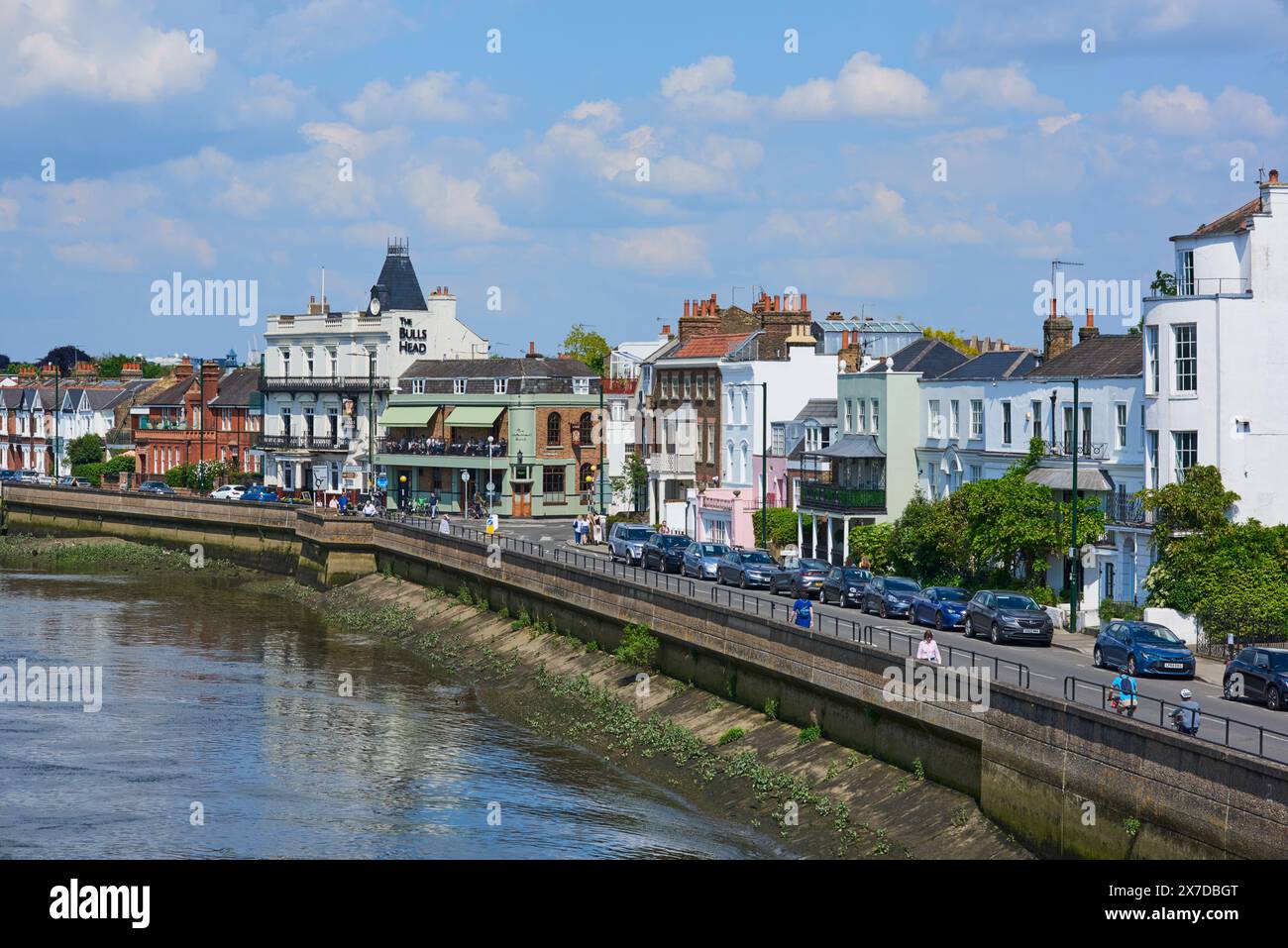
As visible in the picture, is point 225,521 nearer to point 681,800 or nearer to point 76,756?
point 76,756

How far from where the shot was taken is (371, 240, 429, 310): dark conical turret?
11556cm

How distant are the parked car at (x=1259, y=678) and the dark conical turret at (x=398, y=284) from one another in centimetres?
8462

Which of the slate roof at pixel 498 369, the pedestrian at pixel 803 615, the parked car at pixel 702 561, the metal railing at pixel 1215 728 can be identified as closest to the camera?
the metal railing at pixel 1215 728

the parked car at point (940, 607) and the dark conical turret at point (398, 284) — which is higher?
the dark conical turret at point (398, 284)

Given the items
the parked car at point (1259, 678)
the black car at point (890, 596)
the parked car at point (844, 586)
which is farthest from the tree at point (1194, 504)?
the parked car at point (1259, 678)

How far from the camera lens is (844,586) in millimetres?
55750

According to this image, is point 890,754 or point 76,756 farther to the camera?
point 76,756

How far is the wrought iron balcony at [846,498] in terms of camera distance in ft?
230

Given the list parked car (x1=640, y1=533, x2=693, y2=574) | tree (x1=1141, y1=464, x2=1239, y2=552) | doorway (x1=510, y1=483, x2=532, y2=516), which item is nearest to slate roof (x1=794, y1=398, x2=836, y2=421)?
parked car (x1=640, y1=533, x2=693, y2=574)

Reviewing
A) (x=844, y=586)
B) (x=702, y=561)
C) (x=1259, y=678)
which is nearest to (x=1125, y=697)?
(x=1259, y=678)

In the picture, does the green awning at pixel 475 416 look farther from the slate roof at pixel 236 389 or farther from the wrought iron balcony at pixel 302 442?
the slate roof at pixel 236 389
